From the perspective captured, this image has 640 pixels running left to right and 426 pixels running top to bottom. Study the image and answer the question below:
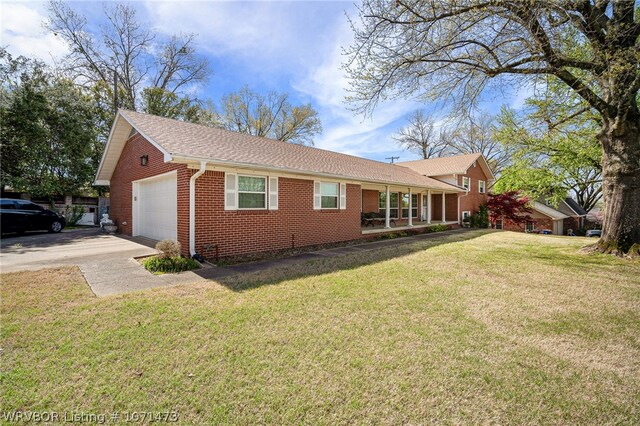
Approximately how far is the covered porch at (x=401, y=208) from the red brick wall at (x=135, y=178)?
8.05 metres

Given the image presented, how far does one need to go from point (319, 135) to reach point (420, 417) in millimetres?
32402

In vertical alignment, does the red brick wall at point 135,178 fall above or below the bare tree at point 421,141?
below

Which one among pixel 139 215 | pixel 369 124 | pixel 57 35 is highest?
pixel 57 35

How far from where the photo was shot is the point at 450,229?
1938 centimetres

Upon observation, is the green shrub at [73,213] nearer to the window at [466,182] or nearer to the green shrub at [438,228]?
the green shrub at [438,228]

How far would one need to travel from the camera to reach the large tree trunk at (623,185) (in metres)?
8.78

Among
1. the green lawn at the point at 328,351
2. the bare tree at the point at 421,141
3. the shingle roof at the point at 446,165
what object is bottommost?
the green lawn at the point at 328,351

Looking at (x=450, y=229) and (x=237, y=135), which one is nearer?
(x=237, y=135)

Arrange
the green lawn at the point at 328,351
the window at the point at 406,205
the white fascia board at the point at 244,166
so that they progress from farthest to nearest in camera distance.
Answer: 1. the window at the point at 406,205
2. the white fascia board at the point at 244,166
3. the green lawn at the point at 328,351

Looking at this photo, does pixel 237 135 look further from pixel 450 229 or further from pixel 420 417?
pixel 450 229

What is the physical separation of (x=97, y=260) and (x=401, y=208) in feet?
54.4

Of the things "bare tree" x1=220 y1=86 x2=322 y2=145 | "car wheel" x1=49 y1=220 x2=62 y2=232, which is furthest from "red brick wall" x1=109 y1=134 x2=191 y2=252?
"bare tree" x1=220 y1=86 x2=322 y2=145

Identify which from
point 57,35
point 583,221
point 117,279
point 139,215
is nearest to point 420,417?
point 117,279

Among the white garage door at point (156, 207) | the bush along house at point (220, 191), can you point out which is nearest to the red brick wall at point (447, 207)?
the bush along house at point (220, 191)
